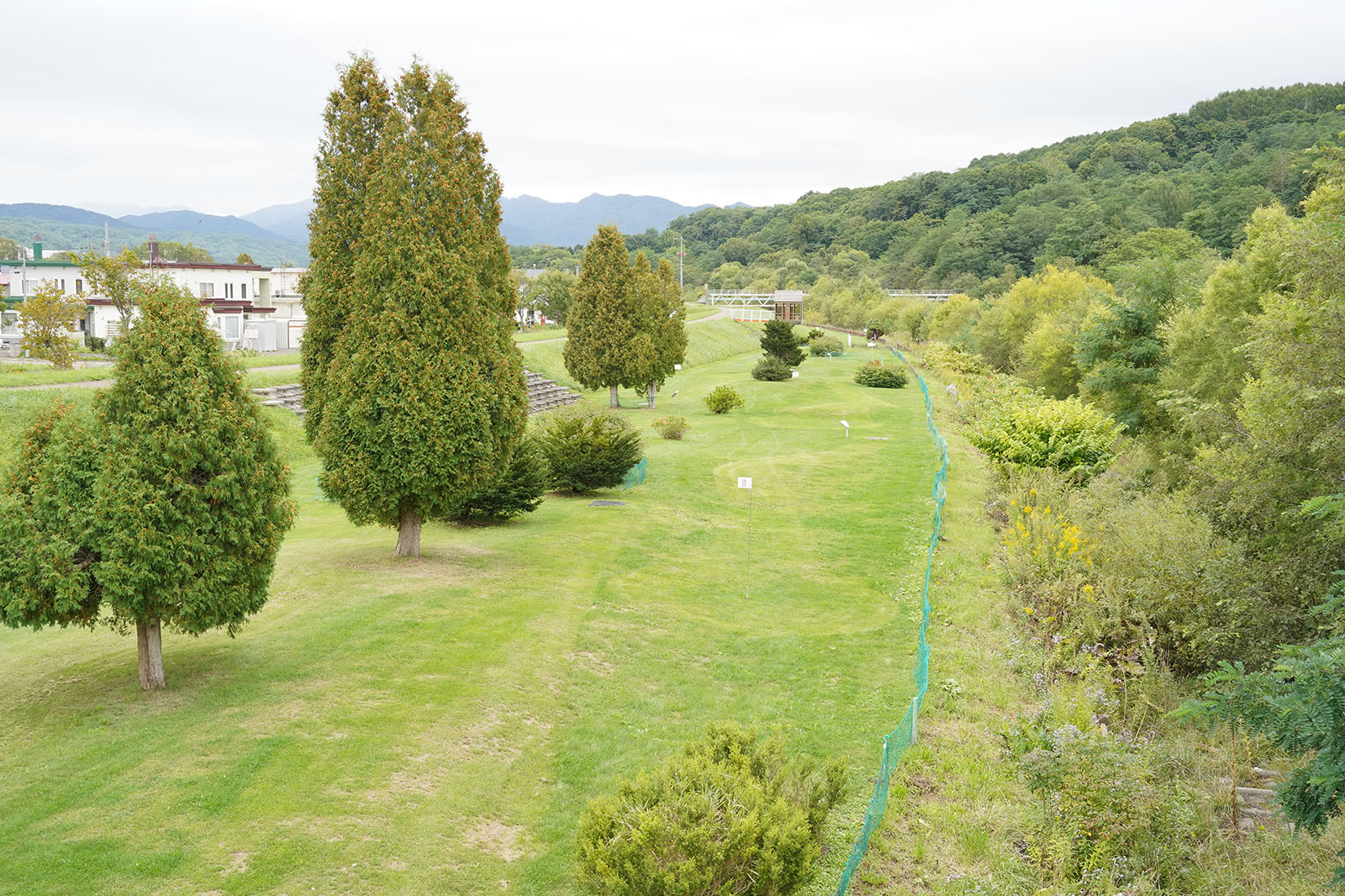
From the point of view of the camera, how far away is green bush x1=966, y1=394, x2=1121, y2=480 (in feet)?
74.1

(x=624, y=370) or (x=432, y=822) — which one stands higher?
(x=624, y=370)

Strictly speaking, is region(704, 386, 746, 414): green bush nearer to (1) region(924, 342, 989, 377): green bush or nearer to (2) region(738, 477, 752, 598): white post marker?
(1) region(924, 342, 989, 377): green bush

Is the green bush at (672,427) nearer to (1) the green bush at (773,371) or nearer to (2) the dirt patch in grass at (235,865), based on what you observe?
(1) the green bush at (773,371)

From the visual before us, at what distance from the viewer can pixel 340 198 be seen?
1566 cm

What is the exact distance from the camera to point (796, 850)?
6.63 m

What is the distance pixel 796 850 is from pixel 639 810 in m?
1.21

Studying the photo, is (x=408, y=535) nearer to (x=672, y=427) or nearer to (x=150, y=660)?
(x=150, y=660)

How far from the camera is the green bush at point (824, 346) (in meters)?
69.9

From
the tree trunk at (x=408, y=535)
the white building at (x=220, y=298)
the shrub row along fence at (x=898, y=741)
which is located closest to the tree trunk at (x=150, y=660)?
the tree trunk at (x=408, y=535)

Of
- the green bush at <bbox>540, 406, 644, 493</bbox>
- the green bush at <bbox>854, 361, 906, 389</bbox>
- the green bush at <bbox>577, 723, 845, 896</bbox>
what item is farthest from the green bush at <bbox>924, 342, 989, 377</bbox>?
the green bush at <bbox>577, 723, 845, 896</bbox>

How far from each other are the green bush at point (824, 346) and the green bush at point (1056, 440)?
4517 cm

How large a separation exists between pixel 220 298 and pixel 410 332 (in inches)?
2109

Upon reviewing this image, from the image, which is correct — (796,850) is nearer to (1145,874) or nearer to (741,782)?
(741,782)

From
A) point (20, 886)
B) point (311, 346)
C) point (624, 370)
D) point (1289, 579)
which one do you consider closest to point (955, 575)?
point (1289, 579)
